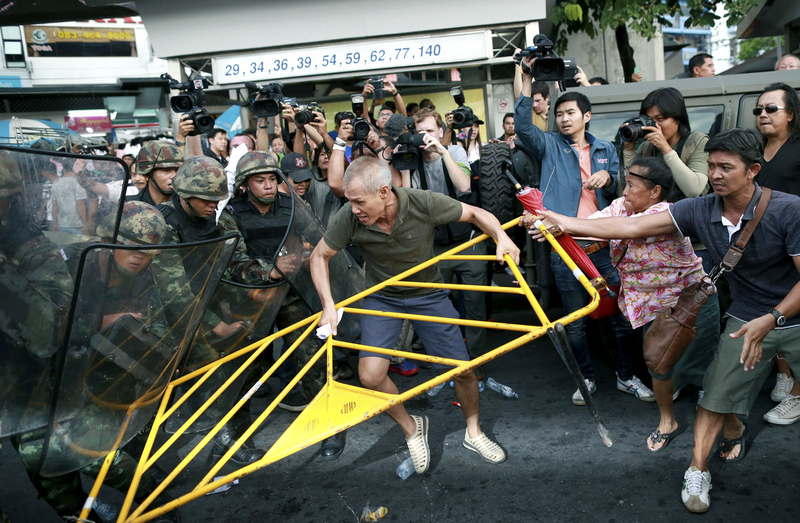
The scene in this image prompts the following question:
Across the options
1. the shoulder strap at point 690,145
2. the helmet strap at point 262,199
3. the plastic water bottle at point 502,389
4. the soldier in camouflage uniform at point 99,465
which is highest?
the shoulder strap at point 690,145

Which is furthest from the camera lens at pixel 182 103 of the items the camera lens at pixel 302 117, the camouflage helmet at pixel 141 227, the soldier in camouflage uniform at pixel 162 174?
the camouflage helmet at pixel 141 227

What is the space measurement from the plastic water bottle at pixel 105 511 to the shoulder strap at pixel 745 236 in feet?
11.3

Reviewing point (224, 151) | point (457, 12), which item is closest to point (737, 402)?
point (224, 151)

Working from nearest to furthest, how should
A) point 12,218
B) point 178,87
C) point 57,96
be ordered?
point 12,218 < point 178,87 < point 57,96

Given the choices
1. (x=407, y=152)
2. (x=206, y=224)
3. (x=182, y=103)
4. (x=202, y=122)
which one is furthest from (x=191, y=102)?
(x=407, y=152)

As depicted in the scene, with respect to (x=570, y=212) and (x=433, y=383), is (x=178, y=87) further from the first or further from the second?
(x=433, y=383)

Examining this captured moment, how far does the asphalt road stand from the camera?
3180 mm

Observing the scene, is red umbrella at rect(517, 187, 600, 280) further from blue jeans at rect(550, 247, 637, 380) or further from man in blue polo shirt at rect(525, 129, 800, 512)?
blue jeans at rect(550, 247, 637, 380)

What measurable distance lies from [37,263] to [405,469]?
2298mm

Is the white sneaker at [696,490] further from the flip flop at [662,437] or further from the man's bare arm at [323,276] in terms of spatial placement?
the man's bare arm at [323,276]

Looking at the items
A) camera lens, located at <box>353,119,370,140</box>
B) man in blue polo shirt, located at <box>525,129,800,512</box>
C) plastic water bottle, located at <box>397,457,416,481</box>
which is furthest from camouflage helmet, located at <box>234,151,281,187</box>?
man in blue polo shirt, located at <box>525,129,800,512</box>

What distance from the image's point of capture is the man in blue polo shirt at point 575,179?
170 inches

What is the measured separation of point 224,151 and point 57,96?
22.2 m

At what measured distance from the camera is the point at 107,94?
27.2 metres
